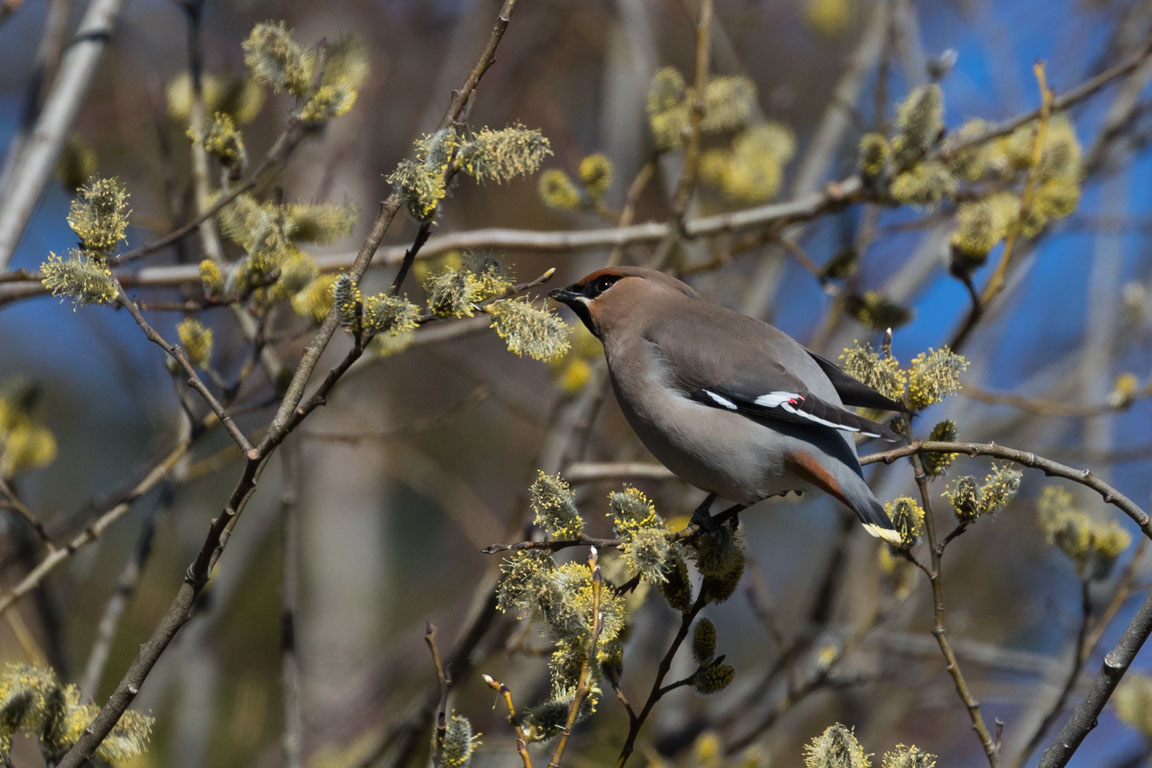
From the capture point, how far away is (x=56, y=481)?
35.4 ft

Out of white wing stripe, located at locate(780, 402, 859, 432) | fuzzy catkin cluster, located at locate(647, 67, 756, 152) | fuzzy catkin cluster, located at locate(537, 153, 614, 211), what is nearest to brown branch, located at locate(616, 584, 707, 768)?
white wing stripe, located at locate(780, 402, 859, 432)

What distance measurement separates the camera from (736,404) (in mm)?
2934

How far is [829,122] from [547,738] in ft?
13.1

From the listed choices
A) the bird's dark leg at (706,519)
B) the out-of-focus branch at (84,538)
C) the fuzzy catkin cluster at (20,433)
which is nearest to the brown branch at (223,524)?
the out-of-focus branch at (84,538)

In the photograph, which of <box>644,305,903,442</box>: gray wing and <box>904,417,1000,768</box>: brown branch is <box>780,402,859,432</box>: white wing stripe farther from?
<box>904,417,1000,768</box>: brown branch

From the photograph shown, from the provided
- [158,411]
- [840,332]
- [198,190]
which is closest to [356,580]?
[158,411]

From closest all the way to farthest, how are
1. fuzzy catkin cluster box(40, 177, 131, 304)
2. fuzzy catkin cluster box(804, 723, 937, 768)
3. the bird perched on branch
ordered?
1. fuzzy catkin cluster box(804, 723, 937, 768)
2. fuzzy catkin cluster box(40, 177, 131, 304)
3. the bird perched on branch

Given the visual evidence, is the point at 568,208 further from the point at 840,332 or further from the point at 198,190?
the point at 840,332

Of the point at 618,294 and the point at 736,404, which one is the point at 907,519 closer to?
the point at 736,404

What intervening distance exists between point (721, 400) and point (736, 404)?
47mm

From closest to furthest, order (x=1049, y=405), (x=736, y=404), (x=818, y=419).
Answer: (x=818, y=419) → (x=736, y=404) → (x=1049, y=405)

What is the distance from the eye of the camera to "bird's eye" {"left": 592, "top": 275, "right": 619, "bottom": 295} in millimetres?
3500

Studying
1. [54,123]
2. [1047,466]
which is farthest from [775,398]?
[54,123]

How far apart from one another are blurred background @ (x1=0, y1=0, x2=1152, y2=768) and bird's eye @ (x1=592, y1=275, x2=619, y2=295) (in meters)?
0.40
